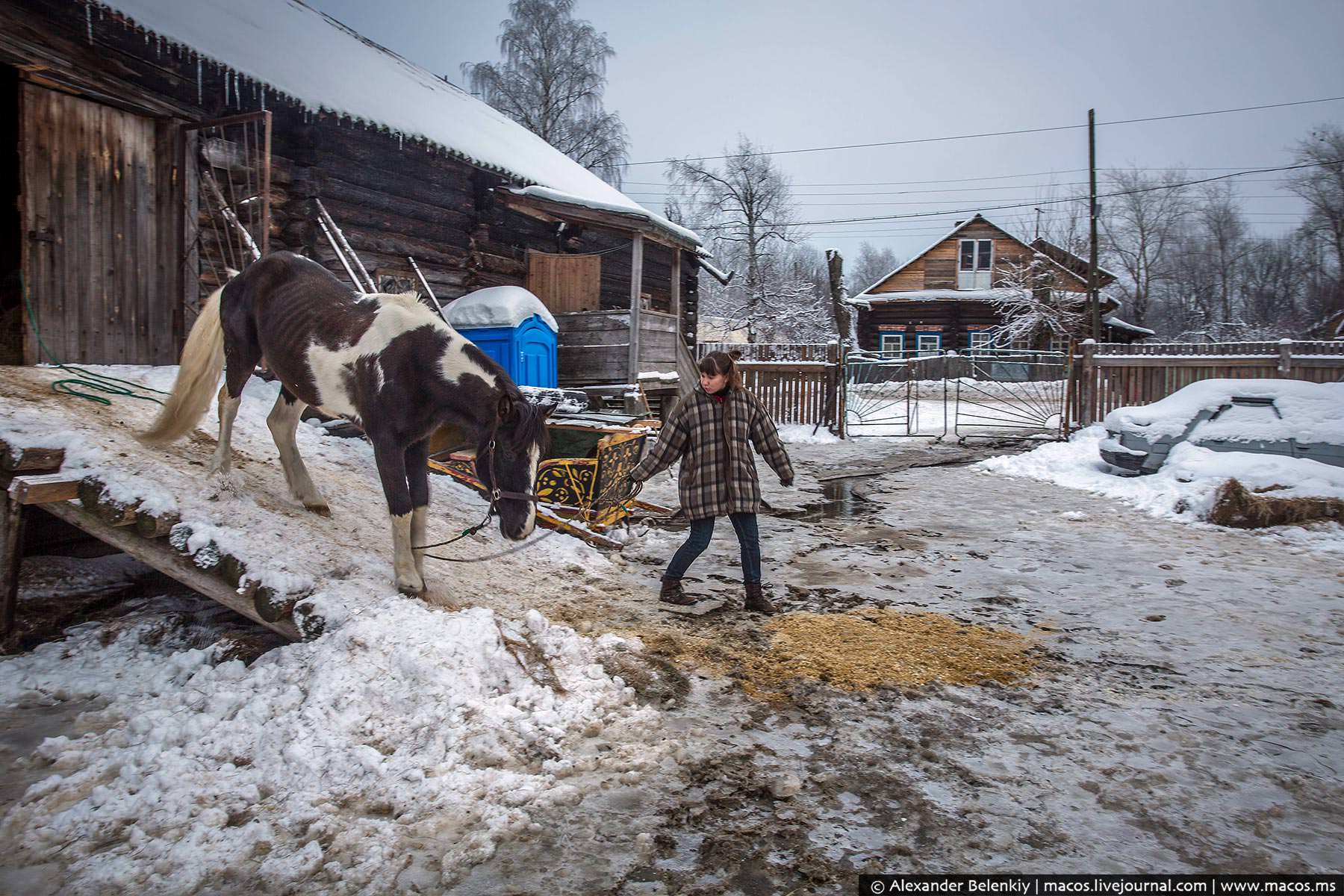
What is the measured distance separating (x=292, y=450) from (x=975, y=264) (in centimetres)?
3710

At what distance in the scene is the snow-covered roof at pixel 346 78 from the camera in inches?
323

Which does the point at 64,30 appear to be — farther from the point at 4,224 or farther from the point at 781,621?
the point at 781,621

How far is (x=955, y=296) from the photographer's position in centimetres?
3569

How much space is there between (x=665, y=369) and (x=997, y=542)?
25.9 ft

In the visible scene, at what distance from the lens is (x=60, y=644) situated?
3830mm

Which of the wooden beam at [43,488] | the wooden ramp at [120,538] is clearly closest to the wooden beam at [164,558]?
Result: the wooden ramp at [120,538]

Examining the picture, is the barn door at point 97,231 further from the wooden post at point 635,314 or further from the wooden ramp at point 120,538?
the wooden post at point 635,314

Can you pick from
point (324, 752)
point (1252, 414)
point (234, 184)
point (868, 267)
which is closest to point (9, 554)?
point (324, 752)

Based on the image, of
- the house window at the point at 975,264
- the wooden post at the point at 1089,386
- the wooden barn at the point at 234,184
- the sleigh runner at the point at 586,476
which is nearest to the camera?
the sleigh runner at the point at 586,476

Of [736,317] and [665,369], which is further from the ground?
[736,317]

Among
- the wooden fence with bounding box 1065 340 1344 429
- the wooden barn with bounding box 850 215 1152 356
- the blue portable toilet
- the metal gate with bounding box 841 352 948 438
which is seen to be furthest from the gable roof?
the blue portable toilet

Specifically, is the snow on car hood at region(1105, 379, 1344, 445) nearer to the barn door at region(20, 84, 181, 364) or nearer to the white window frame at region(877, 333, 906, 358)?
the barn door at region(20, 84, 181, 364)

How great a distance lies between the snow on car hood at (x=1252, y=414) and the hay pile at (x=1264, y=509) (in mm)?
1186

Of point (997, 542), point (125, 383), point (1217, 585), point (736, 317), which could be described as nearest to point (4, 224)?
point (125, 383)
